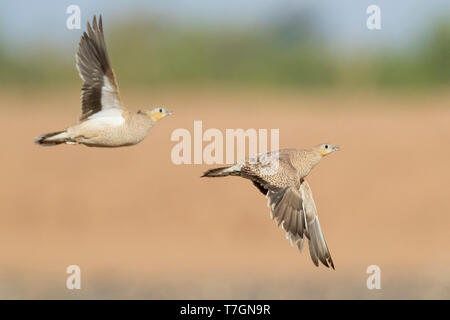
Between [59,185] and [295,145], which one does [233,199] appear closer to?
[295,145]

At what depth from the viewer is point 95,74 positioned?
8164 mm

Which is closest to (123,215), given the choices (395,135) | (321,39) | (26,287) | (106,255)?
(106,255)

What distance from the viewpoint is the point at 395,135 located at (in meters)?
21.1

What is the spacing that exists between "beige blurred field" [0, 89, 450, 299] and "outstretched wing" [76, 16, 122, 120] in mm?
8947

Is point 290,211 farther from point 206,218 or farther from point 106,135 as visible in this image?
point 206,218

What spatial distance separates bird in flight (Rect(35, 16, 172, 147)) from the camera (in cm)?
755

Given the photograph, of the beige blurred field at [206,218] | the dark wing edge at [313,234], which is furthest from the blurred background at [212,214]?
the dark wing edge at [313,234]

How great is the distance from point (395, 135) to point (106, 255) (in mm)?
6330

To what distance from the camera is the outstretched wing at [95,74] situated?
26.3 ft

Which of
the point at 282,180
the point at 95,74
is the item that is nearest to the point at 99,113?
the point at 95,74

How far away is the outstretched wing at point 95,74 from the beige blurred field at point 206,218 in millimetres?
8947

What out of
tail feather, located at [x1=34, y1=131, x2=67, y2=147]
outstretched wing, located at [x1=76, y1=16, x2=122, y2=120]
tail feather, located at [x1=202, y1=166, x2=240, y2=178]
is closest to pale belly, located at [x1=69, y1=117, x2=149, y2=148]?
tail feather, located at [x1=34, y1=131, x2=67, y2=147]

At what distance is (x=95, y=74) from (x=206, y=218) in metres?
11.0

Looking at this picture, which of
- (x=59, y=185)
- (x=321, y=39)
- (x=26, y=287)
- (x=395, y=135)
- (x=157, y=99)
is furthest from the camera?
(x=321, y=39)
